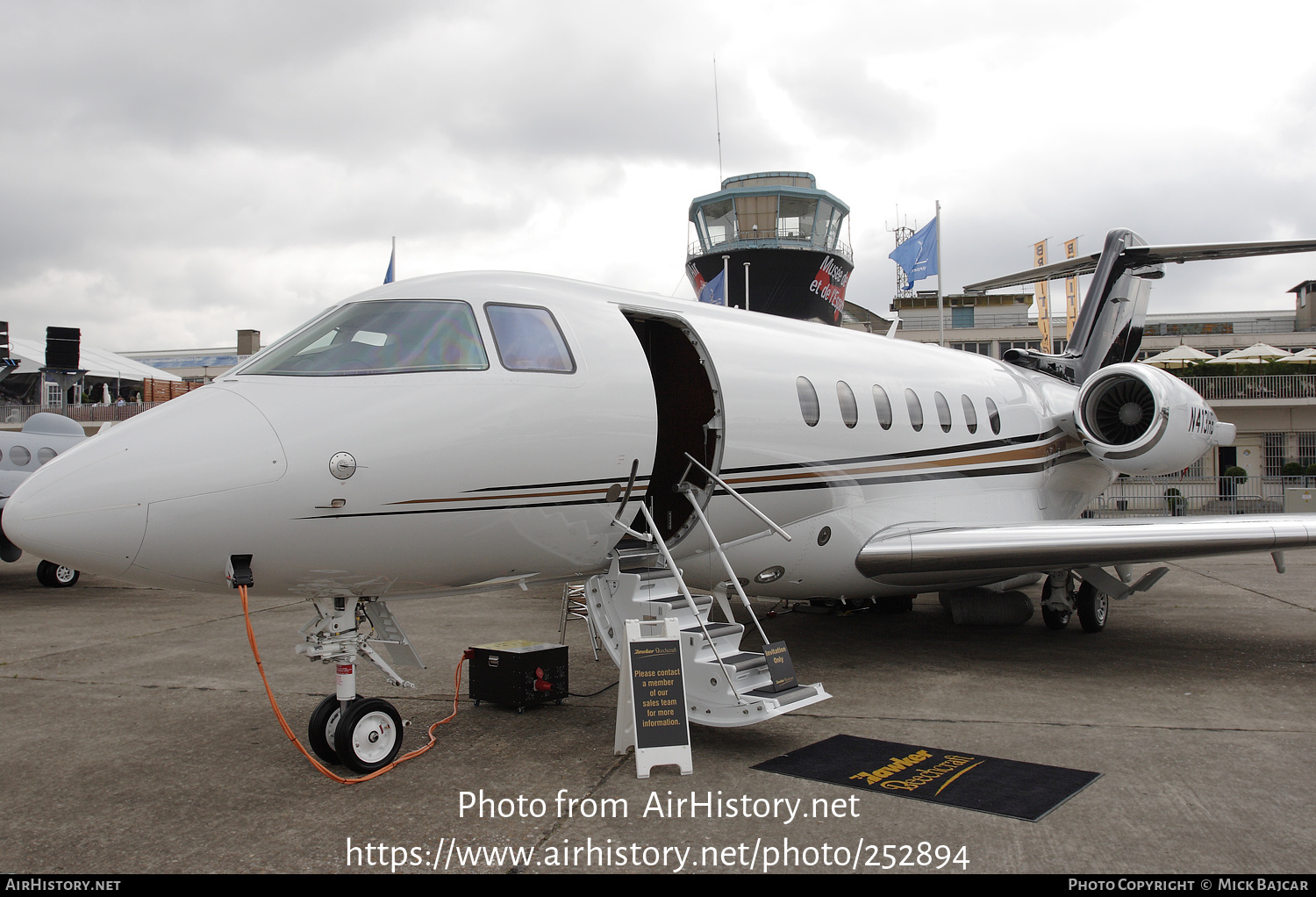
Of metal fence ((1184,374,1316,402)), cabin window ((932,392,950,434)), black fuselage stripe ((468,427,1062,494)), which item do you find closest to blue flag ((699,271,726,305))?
metal fence ((1184,374,1316,402))

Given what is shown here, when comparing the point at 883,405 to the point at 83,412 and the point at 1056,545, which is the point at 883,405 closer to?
the point at 1056,545

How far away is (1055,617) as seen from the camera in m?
11.1

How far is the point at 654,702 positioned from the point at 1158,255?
1198cm

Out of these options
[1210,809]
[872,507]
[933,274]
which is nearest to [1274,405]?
[933,274]

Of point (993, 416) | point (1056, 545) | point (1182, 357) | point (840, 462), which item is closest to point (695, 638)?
point (840, 462)

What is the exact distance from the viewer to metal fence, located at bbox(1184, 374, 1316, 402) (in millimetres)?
38562

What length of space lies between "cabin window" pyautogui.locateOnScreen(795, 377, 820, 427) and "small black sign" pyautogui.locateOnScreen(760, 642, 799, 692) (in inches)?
86.2

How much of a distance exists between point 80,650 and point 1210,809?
10107 mm

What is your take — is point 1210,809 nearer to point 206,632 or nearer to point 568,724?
point 568,724

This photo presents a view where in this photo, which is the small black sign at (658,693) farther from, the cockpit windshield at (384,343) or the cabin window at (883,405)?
the cabin window at (883,405)

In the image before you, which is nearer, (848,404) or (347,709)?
(347,709)

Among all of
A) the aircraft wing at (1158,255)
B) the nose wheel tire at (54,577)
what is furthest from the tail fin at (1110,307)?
the nose wheel tire at (54,577)

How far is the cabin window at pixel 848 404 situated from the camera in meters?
8.20

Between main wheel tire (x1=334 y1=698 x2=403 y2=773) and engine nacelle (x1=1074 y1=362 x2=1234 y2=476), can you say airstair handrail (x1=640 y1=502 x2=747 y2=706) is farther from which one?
engine nacelle (x1=1074 y1=362 x2=1234 y2=476)
